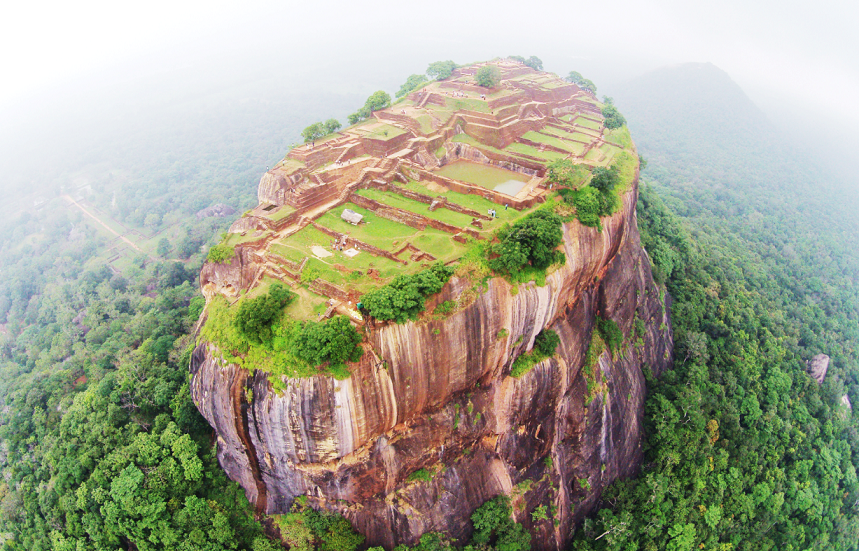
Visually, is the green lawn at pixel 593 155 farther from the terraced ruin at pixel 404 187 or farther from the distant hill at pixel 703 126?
the distant hill at pixel 703 126

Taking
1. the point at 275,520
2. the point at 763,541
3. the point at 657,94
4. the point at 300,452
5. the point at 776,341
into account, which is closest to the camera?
the point at 300,452

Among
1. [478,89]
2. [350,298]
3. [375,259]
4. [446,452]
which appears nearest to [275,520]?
[446,452]

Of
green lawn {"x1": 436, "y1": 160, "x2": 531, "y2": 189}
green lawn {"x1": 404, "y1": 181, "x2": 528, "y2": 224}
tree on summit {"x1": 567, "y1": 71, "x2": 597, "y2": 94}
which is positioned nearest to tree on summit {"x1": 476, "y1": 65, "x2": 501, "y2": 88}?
green lawn {"x1": 436, "y1": 160, "x2": 531, "y2": 189}

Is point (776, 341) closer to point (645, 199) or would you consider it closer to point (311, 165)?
point (645, 199)

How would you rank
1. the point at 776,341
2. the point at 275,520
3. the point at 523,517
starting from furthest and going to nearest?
the point at 776,341 → the point at 523,517 → the point at 275,520

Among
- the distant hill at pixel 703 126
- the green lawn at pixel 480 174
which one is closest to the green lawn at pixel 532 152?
the green lawn at pixel 480 174

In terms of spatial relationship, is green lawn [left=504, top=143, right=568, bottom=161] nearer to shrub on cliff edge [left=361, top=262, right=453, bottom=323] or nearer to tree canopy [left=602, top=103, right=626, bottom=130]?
tree canopy [left=602, top=103, right=626, bottom=130]

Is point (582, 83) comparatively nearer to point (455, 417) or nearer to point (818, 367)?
point (818, 367)
